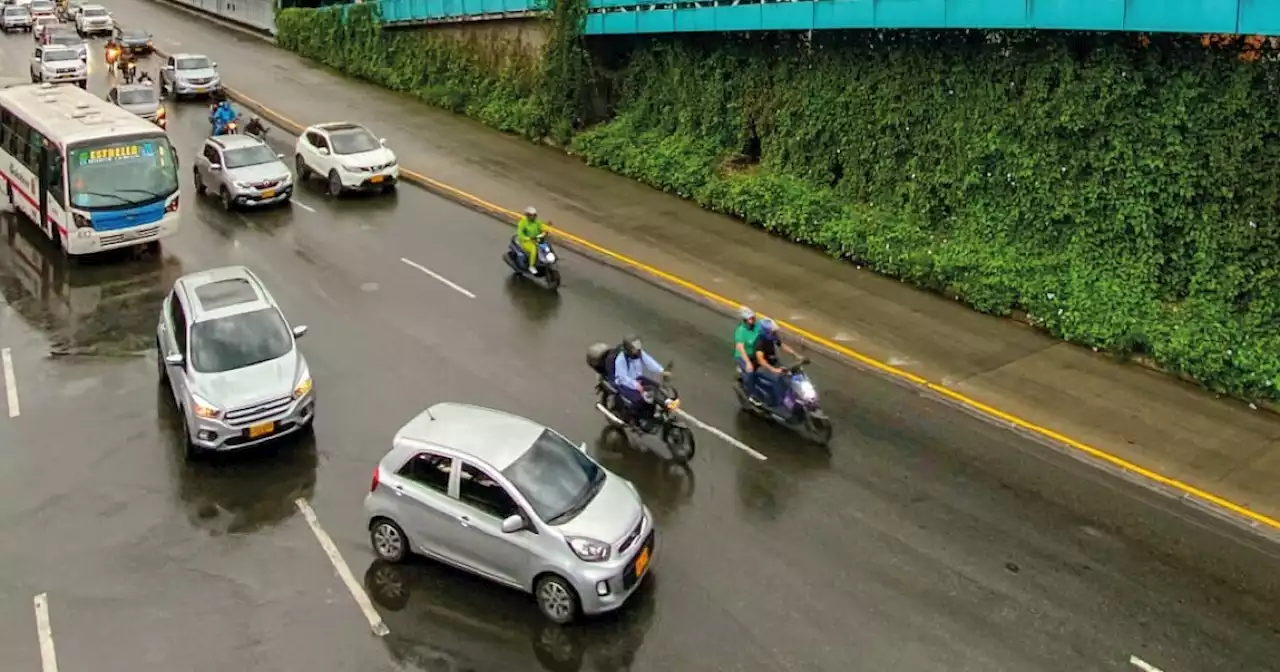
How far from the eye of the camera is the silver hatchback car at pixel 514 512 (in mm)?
10180

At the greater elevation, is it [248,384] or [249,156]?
[249,156]

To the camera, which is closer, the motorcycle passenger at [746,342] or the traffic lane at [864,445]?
the traffic lane at [864,445]

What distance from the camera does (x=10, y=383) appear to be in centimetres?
1566

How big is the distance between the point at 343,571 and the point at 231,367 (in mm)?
3850

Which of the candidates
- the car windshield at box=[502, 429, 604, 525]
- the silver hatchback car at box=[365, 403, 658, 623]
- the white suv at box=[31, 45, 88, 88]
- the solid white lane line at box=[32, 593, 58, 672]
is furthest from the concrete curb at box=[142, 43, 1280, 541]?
the white suv at box=[31, 45, 88, 88]

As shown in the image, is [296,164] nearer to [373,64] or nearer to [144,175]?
[144,175]

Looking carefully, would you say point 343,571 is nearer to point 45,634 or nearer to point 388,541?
point 388,541

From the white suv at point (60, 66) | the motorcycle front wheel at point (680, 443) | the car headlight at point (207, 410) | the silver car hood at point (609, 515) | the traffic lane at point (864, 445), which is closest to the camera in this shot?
the silver car hood at point (609, 515)

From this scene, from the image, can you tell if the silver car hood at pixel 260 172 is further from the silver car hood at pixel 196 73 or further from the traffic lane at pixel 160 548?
the silver car hood at pixel 196 73

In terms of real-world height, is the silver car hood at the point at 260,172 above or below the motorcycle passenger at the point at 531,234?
above

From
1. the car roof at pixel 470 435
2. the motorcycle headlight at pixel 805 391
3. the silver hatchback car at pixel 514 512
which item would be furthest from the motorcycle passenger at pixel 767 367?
the car roof at pixel 470 435

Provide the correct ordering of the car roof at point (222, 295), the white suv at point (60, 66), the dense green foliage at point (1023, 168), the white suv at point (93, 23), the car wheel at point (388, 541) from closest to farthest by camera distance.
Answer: the car wheel at point (388, 541), the car roof at point (222, 295), the dense green foliage at point (1023, 168), the white suv at point (60, 66), the white suv at point (93, 23)

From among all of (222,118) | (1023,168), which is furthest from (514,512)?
(222,118)

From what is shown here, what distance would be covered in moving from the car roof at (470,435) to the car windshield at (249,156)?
1548 cm
